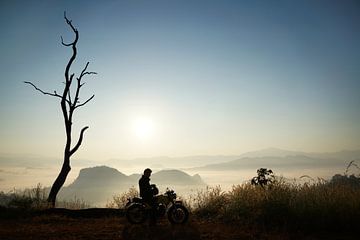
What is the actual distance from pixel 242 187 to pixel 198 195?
226 cm

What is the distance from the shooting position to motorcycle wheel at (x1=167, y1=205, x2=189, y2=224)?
11637 mm

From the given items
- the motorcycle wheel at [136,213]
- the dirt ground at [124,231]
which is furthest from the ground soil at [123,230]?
the motorcycle wheel at [136,213]

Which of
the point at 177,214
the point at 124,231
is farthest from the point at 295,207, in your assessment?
the point at 124,231

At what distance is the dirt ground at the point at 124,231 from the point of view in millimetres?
9773

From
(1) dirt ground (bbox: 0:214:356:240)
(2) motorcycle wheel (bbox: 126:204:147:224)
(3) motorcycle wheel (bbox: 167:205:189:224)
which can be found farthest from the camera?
(2) motorcycle wheel (bbox: 126:204:147:224)

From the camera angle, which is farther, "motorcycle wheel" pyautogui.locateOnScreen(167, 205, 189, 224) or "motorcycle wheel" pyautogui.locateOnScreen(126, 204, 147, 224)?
"motorcycle wheel" pyautogui.locateOnScreen(126, 204, 147, 224)

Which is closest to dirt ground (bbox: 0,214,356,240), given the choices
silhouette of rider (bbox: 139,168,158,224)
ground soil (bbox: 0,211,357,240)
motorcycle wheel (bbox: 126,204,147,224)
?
ground soil (bbox: 0,211,357,240)

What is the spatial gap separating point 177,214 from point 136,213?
1400 millimetres

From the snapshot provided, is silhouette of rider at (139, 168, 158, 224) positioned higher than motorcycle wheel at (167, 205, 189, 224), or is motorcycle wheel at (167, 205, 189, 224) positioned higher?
silhouette of rider at (139, 168, 158, 224)

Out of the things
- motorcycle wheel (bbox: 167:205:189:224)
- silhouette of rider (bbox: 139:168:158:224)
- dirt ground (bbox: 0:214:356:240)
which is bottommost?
dirt ground (bbox: 0:214:356:240)

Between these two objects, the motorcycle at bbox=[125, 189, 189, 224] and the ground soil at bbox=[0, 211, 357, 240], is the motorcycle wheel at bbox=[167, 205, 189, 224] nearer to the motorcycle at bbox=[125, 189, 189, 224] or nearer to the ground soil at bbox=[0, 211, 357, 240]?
the motorcycle at bbox=[125, 189, 189, 224]

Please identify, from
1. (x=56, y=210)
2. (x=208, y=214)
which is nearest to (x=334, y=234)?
(x=208, y=214)

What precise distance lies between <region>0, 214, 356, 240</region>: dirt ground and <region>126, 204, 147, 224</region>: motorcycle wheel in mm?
204

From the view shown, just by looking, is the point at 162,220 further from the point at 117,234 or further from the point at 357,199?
the point at 357,199
